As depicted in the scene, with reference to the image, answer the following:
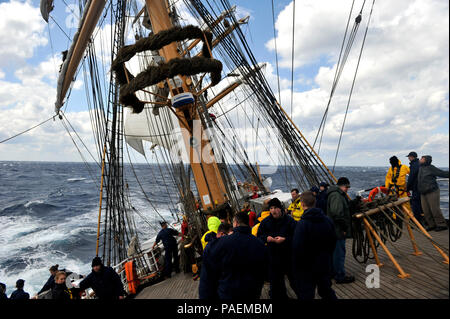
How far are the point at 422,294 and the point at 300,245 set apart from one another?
57.3 inches

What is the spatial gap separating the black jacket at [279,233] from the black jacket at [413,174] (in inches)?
127

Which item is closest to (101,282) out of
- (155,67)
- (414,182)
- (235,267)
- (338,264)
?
(235,267)

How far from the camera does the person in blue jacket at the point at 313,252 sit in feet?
7.78

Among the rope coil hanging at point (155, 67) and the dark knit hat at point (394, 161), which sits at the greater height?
the rope coil hanging at point (155, 67)

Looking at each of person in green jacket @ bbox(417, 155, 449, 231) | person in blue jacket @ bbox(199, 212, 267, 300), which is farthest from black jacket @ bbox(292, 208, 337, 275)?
person in green jacket @ bbox(417, 155, 449, 231)

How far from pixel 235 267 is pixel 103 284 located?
242cm

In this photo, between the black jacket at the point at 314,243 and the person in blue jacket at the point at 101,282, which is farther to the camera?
the person in blue jacket at the point at 101,282

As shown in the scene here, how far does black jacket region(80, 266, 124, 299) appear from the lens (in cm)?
353

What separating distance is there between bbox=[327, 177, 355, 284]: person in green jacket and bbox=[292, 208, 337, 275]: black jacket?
0.70 metres

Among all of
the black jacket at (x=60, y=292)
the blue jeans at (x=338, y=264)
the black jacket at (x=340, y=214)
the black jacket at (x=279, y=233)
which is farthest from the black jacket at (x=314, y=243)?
the black jacket at (x=60, y=292)

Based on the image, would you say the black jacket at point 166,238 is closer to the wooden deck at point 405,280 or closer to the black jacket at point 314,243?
the wooden deck at point 405,280

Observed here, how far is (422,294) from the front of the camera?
8.68 feet

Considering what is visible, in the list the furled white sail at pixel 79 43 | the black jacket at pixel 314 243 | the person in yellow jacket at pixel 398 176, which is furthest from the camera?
the furled white sail at pixel 79 43
